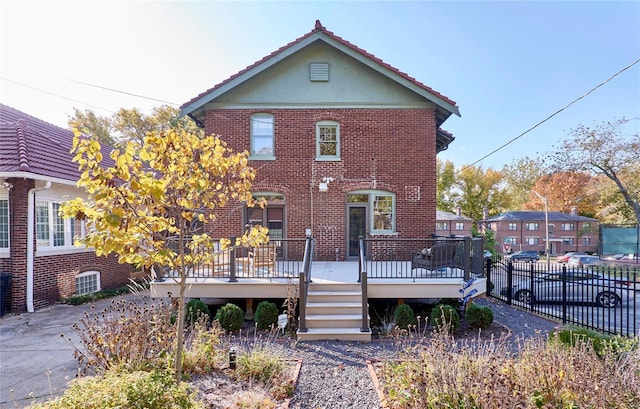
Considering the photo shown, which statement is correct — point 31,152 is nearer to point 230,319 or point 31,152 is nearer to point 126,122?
point 230,319

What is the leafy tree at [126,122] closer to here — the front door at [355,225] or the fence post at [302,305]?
the front door at [355,225]

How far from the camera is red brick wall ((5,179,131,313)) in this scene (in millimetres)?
8531

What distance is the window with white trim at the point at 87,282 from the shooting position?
10.3 metres

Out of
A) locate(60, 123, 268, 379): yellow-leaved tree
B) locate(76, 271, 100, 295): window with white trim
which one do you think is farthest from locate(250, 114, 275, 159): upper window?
locate(76, 271, 100, 295): window with white trim

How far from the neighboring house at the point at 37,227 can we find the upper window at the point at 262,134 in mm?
5509

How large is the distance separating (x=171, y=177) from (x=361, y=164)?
795 cm

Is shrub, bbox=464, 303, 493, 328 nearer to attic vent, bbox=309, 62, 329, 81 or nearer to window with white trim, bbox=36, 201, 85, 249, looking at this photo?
attic vent, bbox=309, 62, 329, 81

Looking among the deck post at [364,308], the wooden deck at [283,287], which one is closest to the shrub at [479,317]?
the wooden deck at [283,287]

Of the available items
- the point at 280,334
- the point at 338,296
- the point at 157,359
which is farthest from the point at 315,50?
the point at 157,359

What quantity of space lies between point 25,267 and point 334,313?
28.6 feet

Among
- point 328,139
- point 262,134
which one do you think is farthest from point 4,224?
point 328,139

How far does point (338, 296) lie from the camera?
23.7 feet

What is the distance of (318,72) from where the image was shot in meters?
10.6

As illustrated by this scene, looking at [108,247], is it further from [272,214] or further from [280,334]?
[272,214]
